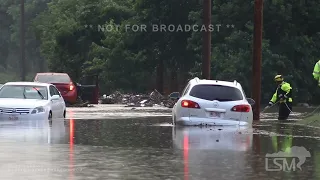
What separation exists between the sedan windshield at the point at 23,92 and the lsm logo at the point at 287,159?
11082mm

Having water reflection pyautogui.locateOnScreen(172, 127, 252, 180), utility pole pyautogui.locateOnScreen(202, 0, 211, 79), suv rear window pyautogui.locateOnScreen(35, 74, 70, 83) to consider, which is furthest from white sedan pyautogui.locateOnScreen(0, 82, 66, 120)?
suv rear window pyautogui.locateOnScreen(35, 74, 70, 83)

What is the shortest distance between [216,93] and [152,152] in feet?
20.7

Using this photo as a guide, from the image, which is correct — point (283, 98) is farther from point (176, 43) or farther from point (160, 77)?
point (160, 77)

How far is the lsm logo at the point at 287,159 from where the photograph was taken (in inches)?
555

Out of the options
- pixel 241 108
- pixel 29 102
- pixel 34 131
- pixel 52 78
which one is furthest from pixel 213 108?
pixel 52 78

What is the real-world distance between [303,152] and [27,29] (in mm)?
95865

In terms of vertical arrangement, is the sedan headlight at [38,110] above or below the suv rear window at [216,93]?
below

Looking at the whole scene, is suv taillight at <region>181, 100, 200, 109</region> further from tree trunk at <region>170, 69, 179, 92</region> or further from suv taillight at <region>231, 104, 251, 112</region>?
tree trunk at <region>170, 69, 179, 92</region>

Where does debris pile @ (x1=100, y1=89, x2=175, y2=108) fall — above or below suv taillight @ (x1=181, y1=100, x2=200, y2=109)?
below

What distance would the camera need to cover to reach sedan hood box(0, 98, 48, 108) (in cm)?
2539

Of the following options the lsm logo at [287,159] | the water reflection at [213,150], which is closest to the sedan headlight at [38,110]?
the water reflection at [213,150]

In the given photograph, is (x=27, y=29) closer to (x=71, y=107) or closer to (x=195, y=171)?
(x=71, y=107)

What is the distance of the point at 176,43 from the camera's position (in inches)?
1977

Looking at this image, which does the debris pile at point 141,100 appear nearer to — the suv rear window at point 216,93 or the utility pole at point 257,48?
the utility pole at point 257,48
